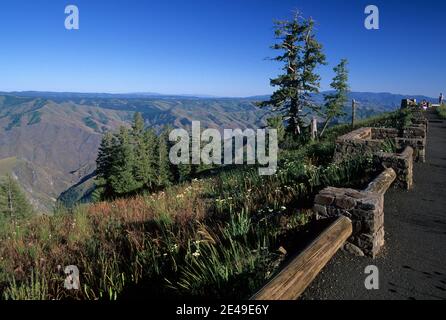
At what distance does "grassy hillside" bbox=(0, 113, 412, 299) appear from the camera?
15.5ft

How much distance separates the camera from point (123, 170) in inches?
1769

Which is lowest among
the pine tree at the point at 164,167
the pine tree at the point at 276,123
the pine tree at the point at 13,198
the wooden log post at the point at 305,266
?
the pine tree at the point at 13,198

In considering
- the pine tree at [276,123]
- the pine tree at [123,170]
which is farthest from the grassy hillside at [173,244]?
the pine tree at [123,170]

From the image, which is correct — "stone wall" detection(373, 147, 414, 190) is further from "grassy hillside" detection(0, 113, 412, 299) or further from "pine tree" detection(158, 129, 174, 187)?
"pine tree" detection(158, 129, 174, 187)

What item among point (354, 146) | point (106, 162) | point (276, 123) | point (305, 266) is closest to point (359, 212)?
point (305, 266)

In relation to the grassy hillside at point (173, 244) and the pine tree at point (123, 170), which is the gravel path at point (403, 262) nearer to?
the grassy hillside at point (173, 244)

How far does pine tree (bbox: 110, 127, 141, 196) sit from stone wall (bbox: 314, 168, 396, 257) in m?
40.1

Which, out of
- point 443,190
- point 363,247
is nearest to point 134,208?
point 363,247

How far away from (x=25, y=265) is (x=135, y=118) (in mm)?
51297

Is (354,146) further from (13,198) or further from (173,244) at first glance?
(13,198)

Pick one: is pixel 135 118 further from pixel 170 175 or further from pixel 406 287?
pixel 406 287

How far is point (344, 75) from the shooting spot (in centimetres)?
4312

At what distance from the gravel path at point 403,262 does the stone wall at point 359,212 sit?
22 centimetres

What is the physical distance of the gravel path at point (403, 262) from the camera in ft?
13.8
